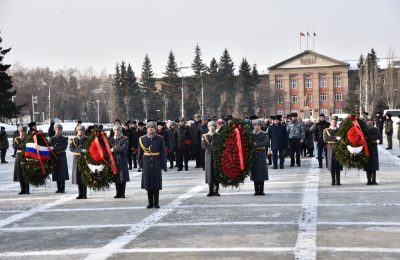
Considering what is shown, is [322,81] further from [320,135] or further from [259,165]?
[259,165]

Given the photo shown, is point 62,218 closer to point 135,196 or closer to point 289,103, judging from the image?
point 135,196

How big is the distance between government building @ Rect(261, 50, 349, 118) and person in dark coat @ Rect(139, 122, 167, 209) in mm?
107109

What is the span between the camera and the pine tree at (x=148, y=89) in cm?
11406

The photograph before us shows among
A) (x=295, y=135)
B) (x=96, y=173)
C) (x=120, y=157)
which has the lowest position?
(x=96, y=173)

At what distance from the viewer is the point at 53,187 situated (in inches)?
721

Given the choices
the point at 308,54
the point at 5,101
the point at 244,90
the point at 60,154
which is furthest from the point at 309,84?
the point at 60,154

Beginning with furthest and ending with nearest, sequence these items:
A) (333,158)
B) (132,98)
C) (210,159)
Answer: (132,98) → (333,158) → (210,159)

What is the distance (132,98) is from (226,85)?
55.1 feet

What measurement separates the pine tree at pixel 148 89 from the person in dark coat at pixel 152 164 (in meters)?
101

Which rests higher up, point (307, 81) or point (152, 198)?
point (307, 81)

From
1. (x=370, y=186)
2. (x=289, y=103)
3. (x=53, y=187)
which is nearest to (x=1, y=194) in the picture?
(x=53, y=187)

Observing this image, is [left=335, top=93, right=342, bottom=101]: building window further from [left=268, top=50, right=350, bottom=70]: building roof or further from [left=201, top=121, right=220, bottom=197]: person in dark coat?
[left=201, top=121, right=220, bottom=197]: person in dark coat

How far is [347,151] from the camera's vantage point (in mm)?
16484

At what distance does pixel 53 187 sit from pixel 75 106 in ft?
366
